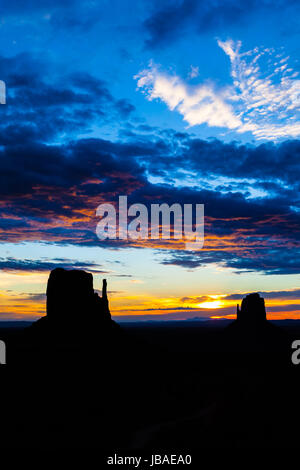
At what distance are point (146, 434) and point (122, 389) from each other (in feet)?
103

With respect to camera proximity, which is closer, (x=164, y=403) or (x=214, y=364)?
(x=164, y=403)

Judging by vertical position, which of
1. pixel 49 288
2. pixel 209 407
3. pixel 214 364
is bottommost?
pixel 214 364

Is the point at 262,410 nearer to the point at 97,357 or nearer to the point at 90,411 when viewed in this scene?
the point at 90,411

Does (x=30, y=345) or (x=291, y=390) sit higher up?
(x=30, y=345)

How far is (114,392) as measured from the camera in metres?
76.1

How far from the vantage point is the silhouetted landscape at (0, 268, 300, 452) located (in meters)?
51.5

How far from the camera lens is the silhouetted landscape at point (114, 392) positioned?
5150 centimetres
